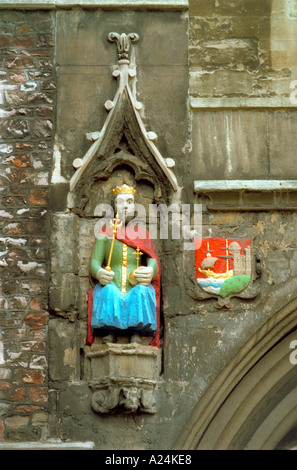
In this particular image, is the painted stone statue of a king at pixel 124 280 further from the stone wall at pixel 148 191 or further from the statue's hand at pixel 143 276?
the stone wall at pixel 148 191

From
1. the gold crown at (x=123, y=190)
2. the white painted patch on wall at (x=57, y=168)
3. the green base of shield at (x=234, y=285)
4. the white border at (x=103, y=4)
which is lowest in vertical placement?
the green base of shield at (x=234, y=285)

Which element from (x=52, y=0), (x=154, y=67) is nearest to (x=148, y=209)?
(x=154, y=67)

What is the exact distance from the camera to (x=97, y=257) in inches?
388

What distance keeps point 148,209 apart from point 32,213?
2.80ft

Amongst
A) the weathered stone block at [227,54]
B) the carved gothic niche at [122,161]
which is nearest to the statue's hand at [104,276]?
the carved gothic niche at [122,161]

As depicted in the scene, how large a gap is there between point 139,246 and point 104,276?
36 centimetres

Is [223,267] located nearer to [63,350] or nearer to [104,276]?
[104,276]

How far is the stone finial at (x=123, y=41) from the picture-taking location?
10312 millimetres

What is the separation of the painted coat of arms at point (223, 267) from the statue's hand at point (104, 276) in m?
0.65

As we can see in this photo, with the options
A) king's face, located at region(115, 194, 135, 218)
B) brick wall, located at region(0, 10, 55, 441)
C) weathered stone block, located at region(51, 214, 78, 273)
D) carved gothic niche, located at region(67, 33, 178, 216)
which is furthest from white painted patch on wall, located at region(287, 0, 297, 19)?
weathered stone block, located at region(51, 214, 78, 273)

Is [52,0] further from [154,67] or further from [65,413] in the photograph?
[65,413]

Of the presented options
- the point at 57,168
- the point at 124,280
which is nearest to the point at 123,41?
the point at 57,168

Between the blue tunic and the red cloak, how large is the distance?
65 millimetres

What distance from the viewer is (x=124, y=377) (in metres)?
9.56
